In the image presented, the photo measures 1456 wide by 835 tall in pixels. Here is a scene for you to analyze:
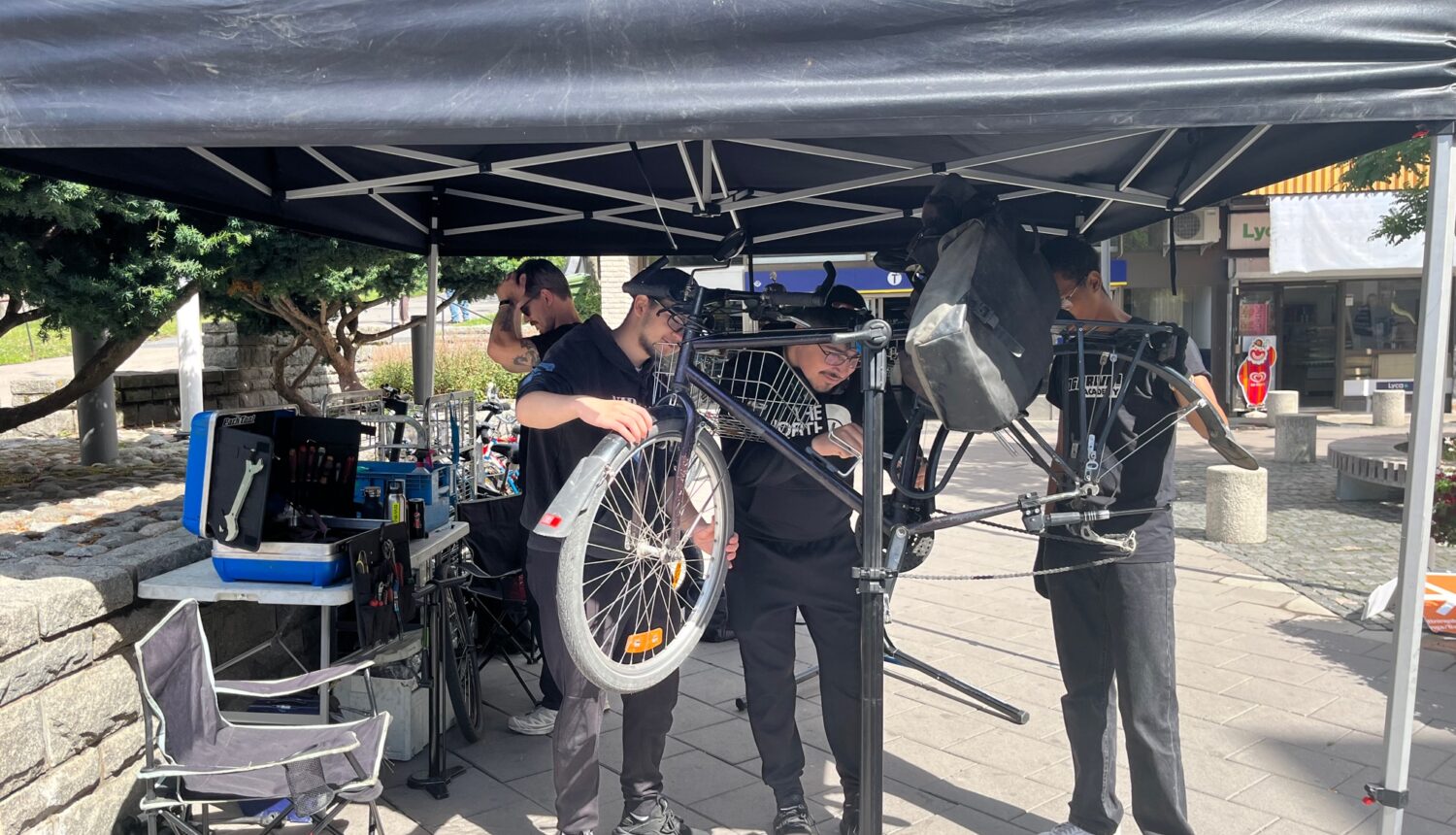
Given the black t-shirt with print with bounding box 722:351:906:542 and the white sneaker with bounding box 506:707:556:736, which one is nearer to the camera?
the black t-shirt with print with bounding box 722:351:906:542

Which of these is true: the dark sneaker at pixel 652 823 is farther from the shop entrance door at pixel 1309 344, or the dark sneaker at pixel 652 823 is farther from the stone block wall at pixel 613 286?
the shop entrance door at pixel 1309 344

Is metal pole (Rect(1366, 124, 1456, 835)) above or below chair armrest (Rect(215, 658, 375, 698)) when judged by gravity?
above

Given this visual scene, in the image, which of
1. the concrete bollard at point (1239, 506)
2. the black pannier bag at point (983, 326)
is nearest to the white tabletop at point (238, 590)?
the black pannier bag at point (983, 326)

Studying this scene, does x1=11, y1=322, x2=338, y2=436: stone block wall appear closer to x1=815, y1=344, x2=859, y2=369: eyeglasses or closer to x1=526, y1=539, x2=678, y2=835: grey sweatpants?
x1=526, y1=539, x2=678, y2=835: grey sweatpants

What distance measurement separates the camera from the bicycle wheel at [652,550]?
9.50ft

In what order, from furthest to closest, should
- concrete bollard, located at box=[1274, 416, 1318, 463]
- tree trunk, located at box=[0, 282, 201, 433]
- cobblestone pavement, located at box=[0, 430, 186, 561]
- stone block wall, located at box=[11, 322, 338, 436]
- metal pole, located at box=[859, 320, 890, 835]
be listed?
concrete bollard, located at box=[1274, 416, 1318, 463] < stone block wall, located at box=[11, 322, 338, 436] < tree trunk, located at box=[0, 282, 201, 433] < cobblestone pavement, located at box=[0, 430, 186, 561] < metal pole, located at box=[859, 320, 890, 835]

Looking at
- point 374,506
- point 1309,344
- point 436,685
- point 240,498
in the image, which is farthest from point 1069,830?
point 1309,344

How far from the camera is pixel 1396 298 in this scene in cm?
1812

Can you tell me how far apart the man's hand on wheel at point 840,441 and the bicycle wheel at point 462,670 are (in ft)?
5.45

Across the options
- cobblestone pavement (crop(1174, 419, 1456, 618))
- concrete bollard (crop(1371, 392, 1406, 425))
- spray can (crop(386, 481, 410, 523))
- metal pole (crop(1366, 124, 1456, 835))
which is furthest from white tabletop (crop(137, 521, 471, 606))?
concrete bollard (crop(1371, 392, 1406, 425))

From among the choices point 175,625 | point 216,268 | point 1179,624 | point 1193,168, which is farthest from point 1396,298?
point 175,625

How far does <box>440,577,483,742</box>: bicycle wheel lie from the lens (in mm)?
4223

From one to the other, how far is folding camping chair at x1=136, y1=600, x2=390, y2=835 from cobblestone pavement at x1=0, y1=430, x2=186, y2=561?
3.48 feet

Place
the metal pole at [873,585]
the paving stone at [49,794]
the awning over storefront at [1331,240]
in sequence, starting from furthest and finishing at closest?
the awning over storefront at [1331,240] < the paving stone at [49,794] < the metal pole at [873,585]
